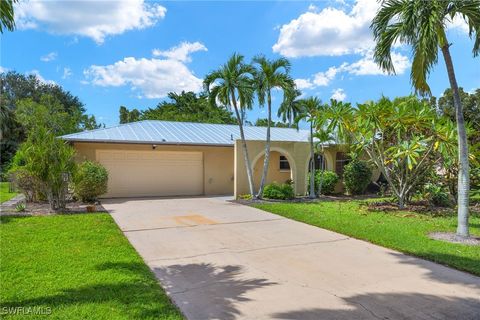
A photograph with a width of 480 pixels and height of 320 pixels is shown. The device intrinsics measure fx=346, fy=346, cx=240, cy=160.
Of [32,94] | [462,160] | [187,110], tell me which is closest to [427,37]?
[462,160]

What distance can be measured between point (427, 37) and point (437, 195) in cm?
796

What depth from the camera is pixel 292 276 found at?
522cm

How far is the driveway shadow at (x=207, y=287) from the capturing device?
13.3 ft

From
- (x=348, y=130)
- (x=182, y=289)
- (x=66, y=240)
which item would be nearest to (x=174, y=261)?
(x=182, y=289)

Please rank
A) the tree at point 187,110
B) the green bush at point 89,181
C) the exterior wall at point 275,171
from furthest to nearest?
the tree at point 187,110
the exterior wall at point 275,171
the green bush at point 89,181

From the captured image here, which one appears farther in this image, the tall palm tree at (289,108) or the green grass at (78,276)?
the tall palm tree at (289,108)

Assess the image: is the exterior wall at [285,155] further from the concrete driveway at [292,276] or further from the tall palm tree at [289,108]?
the concrete driveway at [292,276]

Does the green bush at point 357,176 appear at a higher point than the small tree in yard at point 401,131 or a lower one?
lower

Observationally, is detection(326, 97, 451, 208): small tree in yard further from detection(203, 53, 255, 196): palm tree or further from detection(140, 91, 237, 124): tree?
detection(140, 91, 237, 124): tree

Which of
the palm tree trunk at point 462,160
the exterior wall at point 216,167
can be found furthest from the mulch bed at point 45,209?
Answer: the palm tree trunk at point 462,160

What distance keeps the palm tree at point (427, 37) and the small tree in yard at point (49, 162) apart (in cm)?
932

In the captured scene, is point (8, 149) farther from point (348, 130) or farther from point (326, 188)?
point (348, 130)

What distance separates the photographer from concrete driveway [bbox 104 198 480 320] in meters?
4.08

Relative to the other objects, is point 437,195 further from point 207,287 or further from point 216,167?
point 207,287
